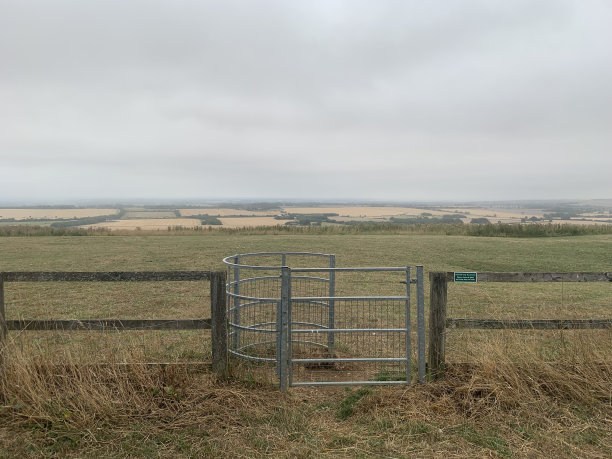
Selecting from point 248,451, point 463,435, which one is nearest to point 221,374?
point 248,451

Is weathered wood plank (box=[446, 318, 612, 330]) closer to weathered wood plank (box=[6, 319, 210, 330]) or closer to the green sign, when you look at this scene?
the green sign

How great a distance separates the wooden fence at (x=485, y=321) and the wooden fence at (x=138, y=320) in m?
2.64

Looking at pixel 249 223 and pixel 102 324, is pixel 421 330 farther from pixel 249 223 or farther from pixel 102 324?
pixel 249 223

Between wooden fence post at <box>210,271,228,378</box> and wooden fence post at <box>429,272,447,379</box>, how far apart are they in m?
2.60

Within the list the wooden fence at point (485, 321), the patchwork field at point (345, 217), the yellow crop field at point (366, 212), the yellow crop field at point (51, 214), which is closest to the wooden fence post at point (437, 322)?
the wooden fence at point (485, 321)

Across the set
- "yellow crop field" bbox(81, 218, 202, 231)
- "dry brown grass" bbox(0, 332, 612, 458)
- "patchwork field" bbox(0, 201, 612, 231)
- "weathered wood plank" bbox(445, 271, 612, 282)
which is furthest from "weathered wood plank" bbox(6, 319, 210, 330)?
"patchwork field" bbox(0, 201, 612, 231)

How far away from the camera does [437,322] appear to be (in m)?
5.25

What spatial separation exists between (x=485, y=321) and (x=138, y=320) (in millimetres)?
4262

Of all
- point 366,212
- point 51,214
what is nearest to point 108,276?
point 366,212

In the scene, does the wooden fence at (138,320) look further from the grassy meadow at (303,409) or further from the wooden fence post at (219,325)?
the grassy meadow at (303,409)

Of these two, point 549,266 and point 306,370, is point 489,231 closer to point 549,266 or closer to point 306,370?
point 549,266

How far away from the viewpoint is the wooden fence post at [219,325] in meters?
5.17

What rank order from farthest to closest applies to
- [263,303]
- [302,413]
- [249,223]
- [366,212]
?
[366,212] < [249,223] < [263,303] < [302,413]

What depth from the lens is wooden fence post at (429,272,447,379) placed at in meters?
5.23
